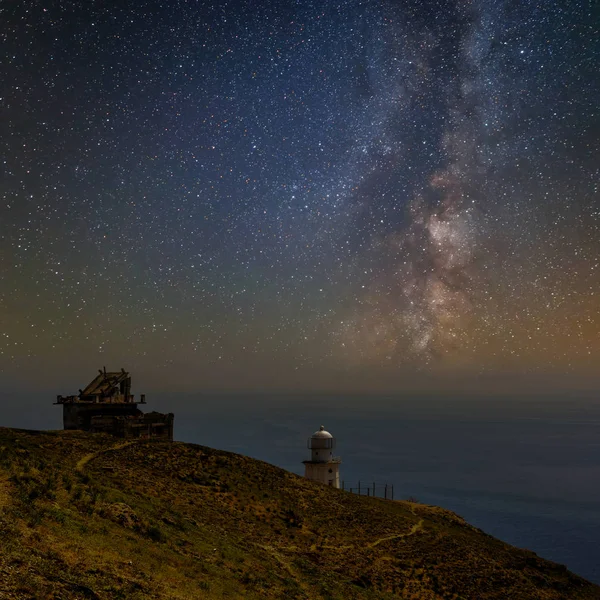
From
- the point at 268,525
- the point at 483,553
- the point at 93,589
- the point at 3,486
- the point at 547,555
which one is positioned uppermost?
the point at 3,486

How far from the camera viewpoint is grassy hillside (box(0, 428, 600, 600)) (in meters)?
15.7

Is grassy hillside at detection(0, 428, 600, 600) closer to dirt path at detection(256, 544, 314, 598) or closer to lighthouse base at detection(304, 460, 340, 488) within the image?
dirt path at detection(256, 544, 314, 598)

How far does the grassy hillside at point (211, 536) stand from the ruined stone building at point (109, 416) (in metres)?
6.46

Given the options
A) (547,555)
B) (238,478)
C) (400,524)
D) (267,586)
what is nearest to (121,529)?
(267,586)

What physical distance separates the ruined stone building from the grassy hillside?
6.46 m

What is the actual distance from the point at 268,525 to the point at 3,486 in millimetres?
15781

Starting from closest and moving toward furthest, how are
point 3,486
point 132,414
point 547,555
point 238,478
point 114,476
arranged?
point 3,486 < point 114,476 < point 238,478 < point 132,414 < point 547,555

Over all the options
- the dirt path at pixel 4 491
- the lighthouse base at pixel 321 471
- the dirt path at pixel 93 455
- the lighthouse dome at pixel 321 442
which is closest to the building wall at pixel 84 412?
the dirt path at pixel 93 455

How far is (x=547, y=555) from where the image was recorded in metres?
154

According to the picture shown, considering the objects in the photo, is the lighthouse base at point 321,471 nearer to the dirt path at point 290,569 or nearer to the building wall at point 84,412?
the building wall at point 84,412

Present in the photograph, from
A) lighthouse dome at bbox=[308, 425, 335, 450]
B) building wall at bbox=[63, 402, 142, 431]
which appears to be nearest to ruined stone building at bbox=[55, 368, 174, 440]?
building wall at bbox=[63, 402, 142, 431]

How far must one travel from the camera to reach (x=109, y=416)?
4781cm

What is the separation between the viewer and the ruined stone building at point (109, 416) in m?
47.0

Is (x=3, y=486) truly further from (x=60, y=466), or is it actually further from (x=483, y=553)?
(x=483, y=553)
